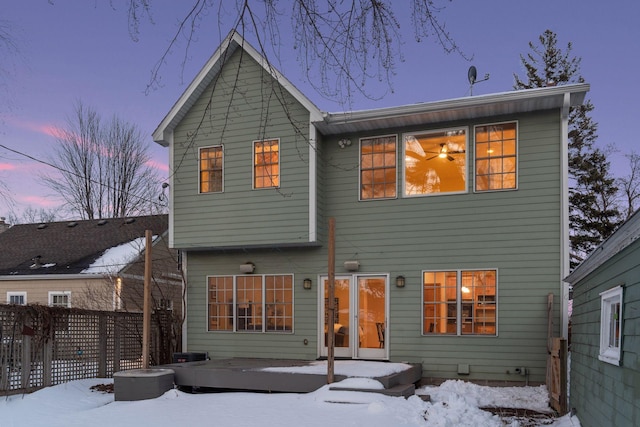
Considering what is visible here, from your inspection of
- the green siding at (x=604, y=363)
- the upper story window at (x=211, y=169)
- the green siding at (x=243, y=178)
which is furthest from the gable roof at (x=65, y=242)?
the green siding at (x=604, y=363)

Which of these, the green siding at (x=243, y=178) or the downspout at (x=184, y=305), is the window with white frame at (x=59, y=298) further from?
the green siding at (x=243, y=178)

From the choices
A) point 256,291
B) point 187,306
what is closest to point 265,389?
point 256,291

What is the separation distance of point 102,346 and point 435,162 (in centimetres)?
721

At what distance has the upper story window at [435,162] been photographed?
10016 millimetres

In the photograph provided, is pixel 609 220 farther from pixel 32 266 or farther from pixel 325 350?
pixel 32 266

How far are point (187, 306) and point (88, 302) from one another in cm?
532

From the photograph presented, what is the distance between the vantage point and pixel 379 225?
1040 centimetres

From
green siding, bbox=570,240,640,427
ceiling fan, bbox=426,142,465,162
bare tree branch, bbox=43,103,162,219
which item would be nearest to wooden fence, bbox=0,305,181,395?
ceiling fan, bbox=426,142,465,162

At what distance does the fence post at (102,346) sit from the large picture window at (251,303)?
2.03 meters

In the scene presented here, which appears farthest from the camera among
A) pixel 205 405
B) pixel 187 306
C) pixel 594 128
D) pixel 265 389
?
pixel 594 128

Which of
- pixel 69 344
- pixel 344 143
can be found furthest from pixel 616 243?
pixel 69 344

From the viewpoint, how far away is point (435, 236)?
10008 mm

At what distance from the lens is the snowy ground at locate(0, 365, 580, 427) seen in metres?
6.60

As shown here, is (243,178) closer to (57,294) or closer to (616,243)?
(616,243)
